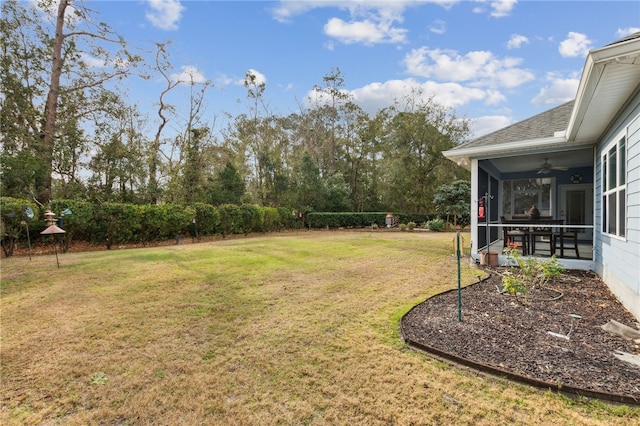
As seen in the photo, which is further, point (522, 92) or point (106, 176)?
point (106, 176)

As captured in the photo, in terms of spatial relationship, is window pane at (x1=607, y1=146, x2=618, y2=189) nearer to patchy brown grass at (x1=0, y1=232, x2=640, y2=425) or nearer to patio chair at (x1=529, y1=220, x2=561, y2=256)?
patio chair at (x1=529, y1=220, x2=561, y2=256)

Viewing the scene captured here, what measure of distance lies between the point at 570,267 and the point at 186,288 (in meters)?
7.22

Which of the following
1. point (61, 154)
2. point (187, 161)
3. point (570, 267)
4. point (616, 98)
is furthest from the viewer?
point (187, 161)

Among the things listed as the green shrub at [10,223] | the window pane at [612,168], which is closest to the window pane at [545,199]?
the window pane at [612,168]

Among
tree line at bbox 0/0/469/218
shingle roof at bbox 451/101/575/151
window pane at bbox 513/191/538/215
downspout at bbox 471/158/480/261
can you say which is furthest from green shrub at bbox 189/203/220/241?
window pane at bbox 513/191/538/215

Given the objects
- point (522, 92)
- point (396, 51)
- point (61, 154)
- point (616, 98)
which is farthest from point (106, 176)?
point (522, 92)

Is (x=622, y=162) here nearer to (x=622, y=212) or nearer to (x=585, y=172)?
(x=622, y=212)

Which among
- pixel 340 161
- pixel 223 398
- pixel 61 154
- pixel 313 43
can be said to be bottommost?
pixel 223 398

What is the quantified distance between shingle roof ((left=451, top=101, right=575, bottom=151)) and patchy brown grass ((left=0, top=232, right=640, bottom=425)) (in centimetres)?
357

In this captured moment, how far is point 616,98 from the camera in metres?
3.68

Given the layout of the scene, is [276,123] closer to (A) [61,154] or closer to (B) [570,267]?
(A) [61,154]

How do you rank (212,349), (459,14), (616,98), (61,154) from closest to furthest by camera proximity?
(212,349), (616,98), (459,14), (61,154)

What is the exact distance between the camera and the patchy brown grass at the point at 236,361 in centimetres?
191

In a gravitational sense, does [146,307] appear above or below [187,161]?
below
